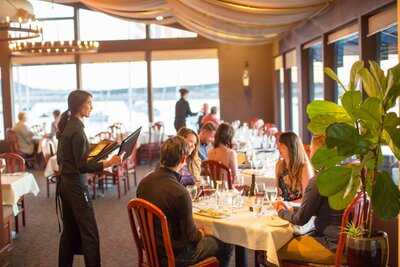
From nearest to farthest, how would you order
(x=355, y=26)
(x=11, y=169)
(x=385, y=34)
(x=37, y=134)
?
(x=385, y=34) < (x=355, y=26) < (x=11, y=169) < (x=37, y=134)

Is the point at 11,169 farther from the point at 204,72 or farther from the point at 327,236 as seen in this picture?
the point at 204,72

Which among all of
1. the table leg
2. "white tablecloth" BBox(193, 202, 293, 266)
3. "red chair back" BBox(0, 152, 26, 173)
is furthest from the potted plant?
"red chair back" BBox(0, 152, 26, 173)

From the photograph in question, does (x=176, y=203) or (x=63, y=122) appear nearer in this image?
(x=176, y=203)

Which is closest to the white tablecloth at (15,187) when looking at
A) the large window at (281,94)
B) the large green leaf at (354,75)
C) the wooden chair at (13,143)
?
the large green leaf at (354,75)

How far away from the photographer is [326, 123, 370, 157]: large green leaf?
2.38 metres

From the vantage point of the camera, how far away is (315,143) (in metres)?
4.11

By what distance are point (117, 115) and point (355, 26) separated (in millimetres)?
8486

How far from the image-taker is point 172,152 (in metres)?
3.55

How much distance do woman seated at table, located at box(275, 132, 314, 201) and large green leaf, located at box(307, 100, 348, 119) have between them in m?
1.64

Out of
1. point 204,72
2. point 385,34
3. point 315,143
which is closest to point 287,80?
point 204,72

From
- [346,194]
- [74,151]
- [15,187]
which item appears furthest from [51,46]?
[346,194]

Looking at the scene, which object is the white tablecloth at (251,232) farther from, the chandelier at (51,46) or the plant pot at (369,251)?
the chandelier at (51,46)

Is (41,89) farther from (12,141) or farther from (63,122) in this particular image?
(63,122)

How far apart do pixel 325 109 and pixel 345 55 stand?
14.6 ft
